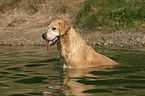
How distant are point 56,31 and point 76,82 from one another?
2.92 meters

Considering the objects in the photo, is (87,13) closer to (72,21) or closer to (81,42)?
(72,21)

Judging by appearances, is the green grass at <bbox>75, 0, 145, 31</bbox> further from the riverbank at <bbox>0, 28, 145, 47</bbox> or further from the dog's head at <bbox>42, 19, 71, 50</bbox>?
the dog's head at <bbox>42, 19, 71, 50</bbox>

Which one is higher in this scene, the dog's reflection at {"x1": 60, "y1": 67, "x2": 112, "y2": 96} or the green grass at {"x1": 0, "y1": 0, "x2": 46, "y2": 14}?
the green grass at {"x1": 0, "y1": 0, "x2": 46, "y2": 14}

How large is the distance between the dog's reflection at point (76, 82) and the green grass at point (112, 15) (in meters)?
13.3

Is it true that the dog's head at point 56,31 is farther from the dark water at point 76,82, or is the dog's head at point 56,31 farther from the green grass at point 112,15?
the green grass at point 112,15

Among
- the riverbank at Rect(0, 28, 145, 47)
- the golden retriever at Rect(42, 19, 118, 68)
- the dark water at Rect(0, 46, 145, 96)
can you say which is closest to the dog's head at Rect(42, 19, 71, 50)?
the golden retriever at Rect(42, 19, 118, 68)

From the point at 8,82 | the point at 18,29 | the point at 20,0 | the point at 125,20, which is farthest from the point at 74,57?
the point at 20,0

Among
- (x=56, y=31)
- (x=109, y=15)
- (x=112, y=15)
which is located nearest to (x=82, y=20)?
(x=109, y=15)

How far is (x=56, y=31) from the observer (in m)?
9.43

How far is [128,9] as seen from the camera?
22.9m

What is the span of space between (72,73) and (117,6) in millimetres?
16495

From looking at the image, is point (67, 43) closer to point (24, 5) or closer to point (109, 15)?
point (109, 15)

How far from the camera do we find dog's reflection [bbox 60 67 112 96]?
5.77 metres

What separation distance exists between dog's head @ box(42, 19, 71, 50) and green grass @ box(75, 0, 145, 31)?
1296cm
